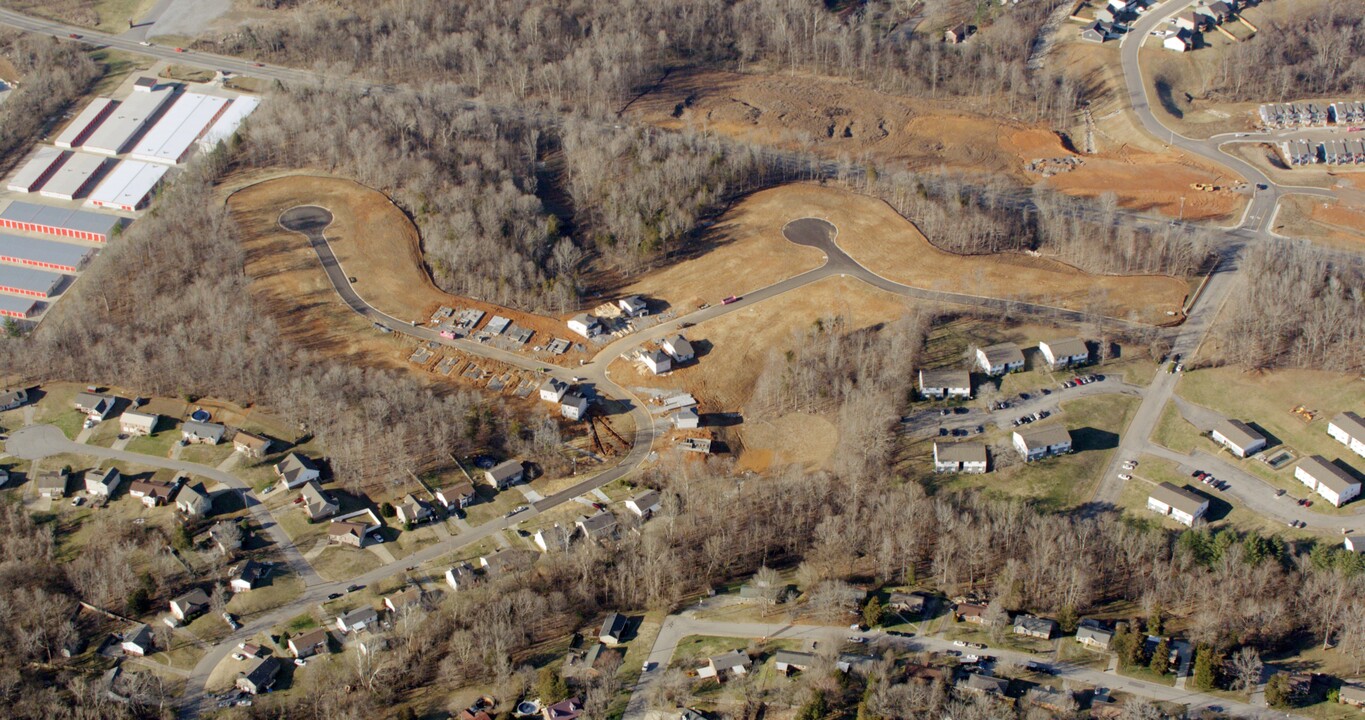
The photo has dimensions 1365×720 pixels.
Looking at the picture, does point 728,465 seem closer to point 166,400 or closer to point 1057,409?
point 1057,409

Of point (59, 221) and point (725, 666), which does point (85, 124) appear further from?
point (725, 666)

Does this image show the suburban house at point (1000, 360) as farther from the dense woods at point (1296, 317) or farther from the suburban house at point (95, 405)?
the suburban house at point (95, 405)

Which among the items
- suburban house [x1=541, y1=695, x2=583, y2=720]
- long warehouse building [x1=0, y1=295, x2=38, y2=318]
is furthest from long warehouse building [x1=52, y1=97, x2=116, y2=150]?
suburban house [x1=541, y1=695, x2=583, y2=720]

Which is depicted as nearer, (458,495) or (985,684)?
(985,684)

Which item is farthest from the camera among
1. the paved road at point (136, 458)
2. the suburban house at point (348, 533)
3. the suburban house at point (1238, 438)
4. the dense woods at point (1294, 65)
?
the dense woods at point (1294, 65)

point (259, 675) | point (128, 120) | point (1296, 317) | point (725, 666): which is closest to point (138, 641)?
point (259, 675)

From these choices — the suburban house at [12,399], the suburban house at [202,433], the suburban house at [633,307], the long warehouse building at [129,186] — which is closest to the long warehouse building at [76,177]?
the long warehouse building at [129,186]
